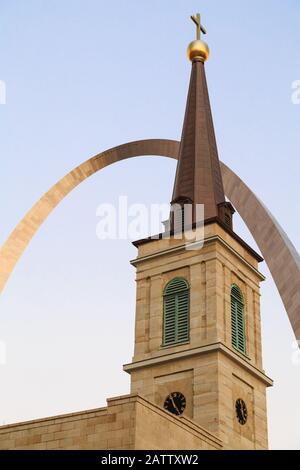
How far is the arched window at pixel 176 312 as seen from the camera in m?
44.8

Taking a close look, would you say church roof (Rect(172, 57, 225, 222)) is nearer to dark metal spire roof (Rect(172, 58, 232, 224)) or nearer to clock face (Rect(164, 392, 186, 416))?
dark metal spire roof (Rect(172, 58, 232, 224))

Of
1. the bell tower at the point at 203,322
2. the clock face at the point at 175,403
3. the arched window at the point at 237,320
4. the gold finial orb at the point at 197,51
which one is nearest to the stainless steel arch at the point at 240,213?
the bell tower at the point at 203,322

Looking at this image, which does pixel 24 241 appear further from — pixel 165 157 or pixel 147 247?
pixel 165 157

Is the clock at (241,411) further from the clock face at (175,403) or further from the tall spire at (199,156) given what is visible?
the tall spire at (199,156)

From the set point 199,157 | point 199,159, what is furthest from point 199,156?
point 199,159

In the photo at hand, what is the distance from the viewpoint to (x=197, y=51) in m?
56.6

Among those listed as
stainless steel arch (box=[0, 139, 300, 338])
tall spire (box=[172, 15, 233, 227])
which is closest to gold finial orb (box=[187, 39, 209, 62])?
tall spire (box=[172, 15, 233, 227])

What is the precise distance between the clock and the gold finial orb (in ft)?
74.5

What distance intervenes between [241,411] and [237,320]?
4.84 meters

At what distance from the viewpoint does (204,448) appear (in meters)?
35.8
